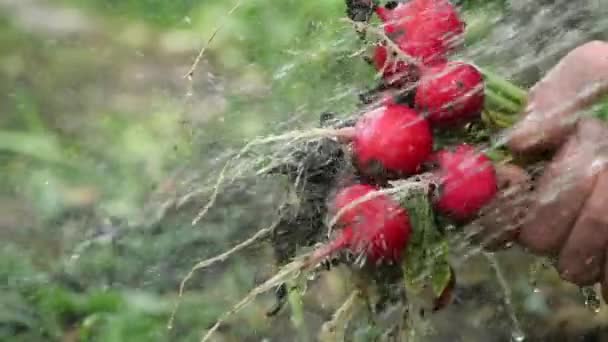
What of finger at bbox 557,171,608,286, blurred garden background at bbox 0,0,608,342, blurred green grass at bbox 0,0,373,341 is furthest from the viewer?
blurred green grass at bbox 0,0,373,341

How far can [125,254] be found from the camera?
1.27 metres

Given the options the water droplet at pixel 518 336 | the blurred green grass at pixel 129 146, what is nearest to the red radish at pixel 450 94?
the blurred green grass at pixel 129 146

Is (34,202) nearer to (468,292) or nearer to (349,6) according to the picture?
(468,292)

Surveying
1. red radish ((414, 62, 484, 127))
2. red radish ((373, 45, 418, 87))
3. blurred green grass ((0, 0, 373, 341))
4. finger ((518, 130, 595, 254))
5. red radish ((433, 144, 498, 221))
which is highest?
blurred green grass ((0, 0, 373, 341))

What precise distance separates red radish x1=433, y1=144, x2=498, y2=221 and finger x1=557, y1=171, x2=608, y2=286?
71 millimetres

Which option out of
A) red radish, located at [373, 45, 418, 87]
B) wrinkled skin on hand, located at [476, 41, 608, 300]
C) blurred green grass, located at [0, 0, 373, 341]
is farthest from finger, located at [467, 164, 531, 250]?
blurred green grass, located at [0, 0, 373, 341]

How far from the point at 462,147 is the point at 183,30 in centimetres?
94

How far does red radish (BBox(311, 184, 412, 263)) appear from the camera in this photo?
0.65 meters

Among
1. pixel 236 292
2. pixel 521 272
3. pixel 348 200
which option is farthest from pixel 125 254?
pixel 348 200

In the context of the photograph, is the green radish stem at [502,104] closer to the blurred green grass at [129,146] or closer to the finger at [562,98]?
the finger at [562,98]

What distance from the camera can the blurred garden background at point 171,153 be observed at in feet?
3.42

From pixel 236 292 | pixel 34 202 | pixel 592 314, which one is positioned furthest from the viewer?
pixel 34 202

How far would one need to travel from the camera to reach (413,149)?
2.15ft

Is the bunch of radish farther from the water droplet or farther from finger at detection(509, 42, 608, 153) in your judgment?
the water droplet
